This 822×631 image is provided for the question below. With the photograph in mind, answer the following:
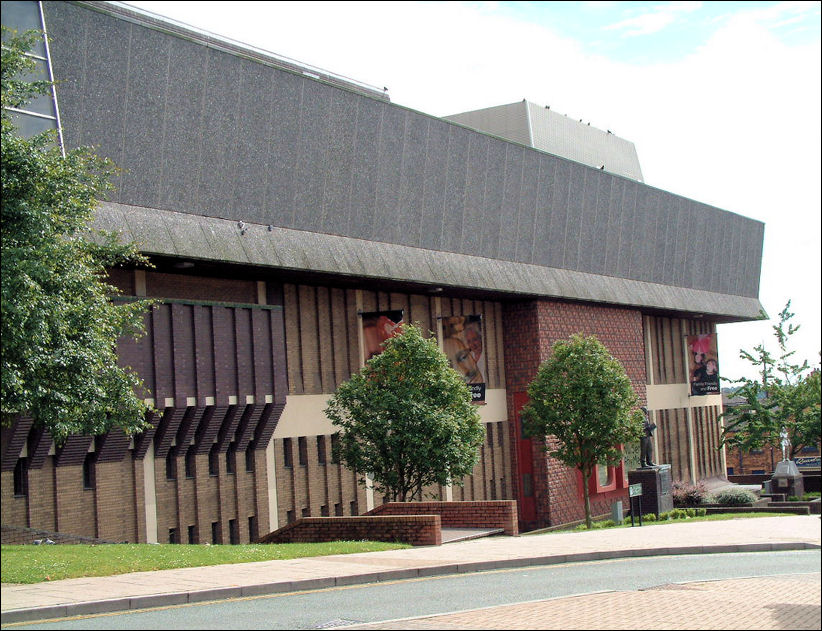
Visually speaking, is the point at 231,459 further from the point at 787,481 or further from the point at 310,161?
the point at 787,481

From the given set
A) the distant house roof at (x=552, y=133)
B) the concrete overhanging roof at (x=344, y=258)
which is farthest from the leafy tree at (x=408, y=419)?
the distant house roof at (x=552, y=133)

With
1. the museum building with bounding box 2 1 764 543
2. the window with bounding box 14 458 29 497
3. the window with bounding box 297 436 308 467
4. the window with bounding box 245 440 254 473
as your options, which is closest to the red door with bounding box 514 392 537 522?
the museum building with bounding box 2 1 764 543

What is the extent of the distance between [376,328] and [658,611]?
22018mm

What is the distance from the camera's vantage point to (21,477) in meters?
23.7

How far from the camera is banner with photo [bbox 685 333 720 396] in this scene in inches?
2151

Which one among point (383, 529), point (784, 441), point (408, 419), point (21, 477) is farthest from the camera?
point (784, 441)

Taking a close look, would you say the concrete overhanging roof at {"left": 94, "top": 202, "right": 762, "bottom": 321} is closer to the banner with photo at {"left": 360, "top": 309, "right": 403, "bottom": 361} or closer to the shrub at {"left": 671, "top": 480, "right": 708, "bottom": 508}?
the banner with photo at {"left": 360, "top": 309, "right": 403, "bottom": 361}

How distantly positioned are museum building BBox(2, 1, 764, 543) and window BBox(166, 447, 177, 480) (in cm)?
11

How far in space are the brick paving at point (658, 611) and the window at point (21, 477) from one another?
1365cm

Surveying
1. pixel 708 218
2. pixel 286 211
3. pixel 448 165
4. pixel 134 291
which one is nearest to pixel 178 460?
pixel 134 291

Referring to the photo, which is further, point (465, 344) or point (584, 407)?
point (465, 344)

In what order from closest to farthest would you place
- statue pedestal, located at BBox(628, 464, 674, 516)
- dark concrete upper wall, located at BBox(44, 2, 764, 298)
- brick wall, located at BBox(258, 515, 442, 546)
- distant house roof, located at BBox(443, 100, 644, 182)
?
brick wall, located at BBox(258, 515, 442, 546)
dark concrete upper wall, located at BBox(44, 2, 764, 298)
statue pedestal, located at BBox(628, 464, 674, 516)
distant house roof, located at BBox(443, 100, 644, 182)

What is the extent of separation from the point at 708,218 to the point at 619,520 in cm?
2394

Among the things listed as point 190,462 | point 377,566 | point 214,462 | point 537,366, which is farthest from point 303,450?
point 377,566
